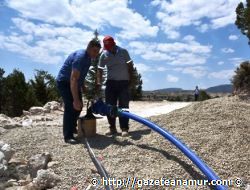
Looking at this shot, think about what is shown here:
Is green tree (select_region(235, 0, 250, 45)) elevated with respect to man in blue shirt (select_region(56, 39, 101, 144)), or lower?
elevated

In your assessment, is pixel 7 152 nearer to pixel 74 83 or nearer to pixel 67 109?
pixel 67 109

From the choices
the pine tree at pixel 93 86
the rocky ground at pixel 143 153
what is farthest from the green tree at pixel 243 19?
the rocky ground at pixel 143 153

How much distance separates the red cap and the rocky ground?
144 cm

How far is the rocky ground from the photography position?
4.60 meters

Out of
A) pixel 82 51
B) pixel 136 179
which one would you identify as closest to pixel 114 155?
pixel 136 179

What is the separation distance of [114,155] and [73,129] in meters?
1.36

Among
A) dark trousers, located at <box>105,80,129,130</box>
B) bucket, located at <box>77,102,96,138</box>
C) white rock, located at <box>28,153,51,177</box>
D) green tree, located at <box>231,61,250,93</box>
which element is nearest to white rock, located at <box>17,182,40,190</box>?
white rock, located at <box>28,153,51,177</box>

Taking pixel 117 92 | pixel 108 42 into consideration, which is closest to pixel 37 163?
pixel 117 92

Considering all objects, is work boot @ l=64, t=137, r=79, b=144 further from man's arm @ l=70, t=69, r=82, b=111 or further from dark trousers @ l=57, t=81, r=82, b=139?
man's arm @ l=70, t=69, r=82, b=111

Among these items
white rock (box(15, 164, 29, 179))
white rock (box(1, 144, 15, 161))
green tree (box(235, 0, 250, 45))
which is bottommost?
white rock (box(15, 164, 29, 179))

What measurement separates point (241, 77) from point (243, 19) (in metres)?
4.63

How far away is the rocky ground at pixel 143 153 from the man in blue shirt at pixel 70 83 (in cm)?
31

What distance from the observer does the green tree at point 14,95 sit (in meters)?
22.3

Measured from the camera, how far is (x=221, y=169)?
4555 mm
